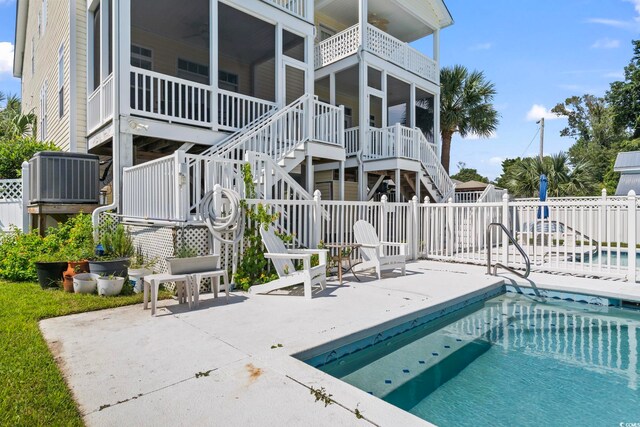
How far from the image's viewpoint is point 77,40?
9.55 metres

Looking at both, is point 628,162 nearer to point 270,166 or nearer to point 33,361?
point 270,166

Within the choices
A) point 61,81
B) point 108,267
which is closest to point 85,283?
point 108,267

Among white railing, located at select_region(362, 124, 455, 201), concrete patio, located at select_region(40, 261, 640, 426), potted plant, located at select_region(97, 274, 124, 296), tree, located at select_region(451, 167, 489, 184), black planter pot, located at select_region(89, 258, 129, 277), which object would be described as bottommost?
concrete patio, located at select_region(40, 261, 640, 426)

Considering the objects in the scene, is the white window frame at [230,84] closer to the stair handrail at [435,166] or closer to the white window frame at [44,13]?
the stair handrail at [435,166]

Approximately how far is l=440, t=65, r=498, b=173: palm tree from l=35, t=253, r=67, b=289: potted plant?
1740 centimetres

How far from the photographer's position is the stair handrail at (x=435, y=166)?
43.5 ft

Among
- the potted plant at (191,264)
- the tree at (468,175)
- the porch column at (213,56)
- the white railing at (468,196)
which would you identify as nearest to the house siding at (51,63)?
the porch column at (213,56)

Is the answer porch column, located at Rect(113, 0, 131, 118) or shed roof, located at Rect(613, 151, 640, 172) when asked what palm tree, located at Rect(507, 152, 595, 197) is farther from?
porch column, located at Rect(113, 0, 131, 118)

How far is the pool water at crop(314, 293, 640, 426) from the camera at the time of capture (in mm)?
3014

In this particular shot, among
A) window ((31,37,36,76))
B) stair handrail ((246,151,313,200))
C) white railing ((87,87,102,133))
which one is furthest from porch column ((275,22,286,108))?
window ((31,37,36,76))

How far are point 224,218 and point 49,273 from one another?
2.88m

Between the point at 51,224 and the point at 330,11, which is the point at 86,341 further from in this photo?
the point at 330,11

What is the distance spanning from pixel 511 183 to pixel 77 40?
2031cm

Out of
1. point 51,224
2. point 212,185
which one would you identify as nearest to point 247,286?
point 212,185
